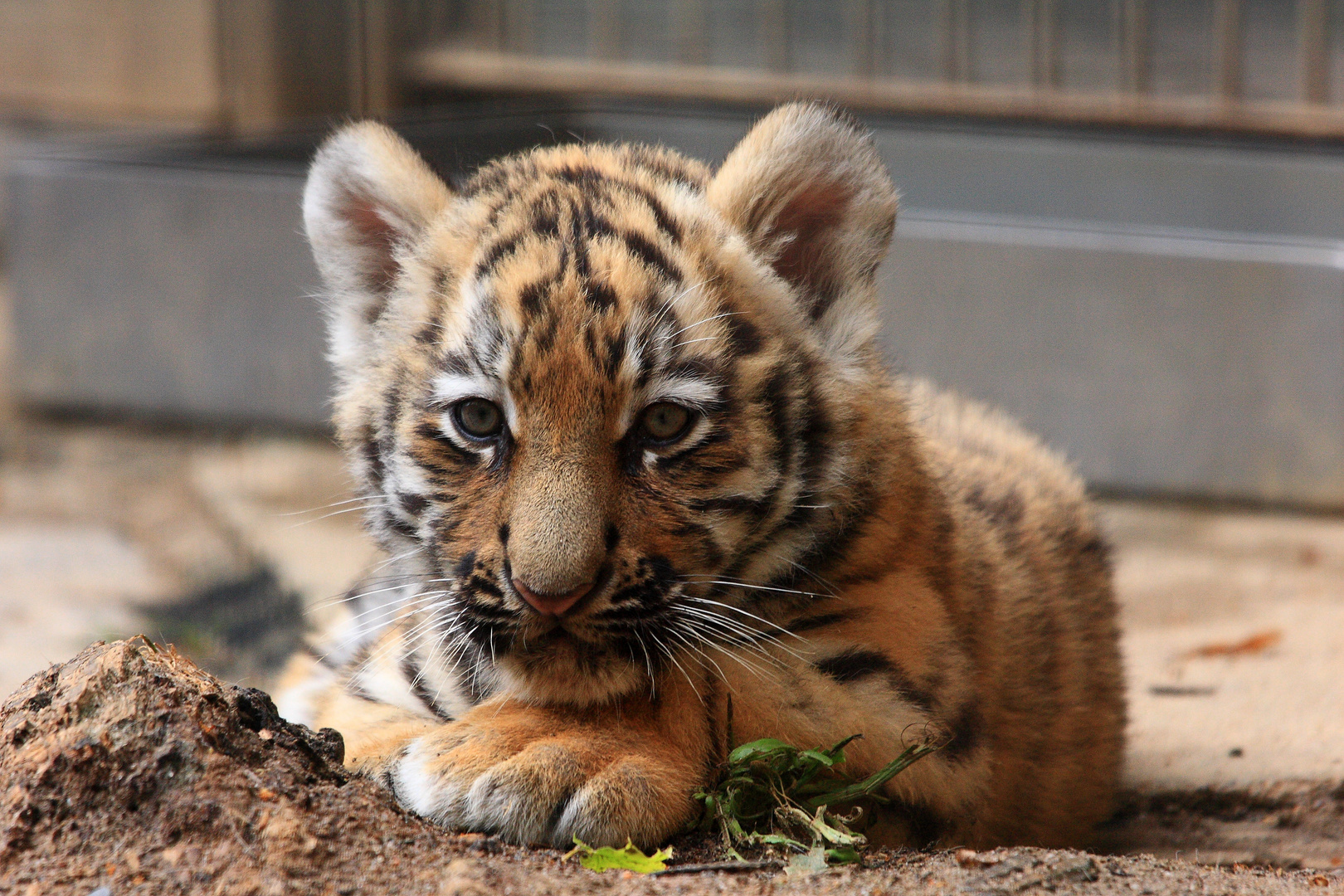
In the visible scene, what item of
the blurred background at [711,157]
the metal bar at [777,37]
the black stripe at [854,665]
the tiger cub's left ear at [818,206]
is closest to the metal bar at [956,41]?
the blurred background at [711,157]

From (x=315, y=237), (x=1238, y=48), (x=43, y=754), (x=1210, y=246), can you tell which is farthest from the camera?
(x=1238, y=48)

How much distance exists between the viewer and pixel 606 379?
8.47 feet

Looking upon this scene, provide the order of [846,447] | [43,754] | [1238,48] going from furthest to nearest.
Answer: [1238,48] → [846,447] → [43,754]

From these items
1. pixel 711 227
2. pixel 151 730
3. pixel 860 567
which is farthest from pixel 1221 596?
pixel 151 730

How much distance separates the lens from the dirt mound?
223cm

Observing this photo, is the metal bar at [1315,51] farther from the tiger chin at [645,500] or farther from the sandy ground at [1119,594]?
the tiger chin at [645,500]

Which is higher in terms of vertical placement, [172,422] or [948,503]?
[948,503]

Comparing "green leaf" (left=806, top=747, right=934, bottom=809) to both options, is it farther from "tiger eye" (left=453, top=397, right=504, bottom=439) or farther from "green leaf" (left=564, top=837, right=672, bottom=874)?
"tiger eye" (left=453, top=397, right=504, bottom=439)

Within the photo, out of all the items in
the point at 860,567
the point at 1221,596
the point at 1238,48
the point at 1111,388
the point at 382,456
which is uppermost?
the point at 1238,48

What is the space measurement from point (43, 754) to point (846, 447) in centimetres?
165

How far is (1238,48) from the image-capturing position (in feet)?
21.5

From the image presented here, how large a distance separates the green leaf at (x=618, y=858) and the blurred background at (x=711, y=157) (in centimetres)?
275

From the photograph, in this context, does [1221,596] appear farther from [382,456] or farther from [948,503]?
[382,456]

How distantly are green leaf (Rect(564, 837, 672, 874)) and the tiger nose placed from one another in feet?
1.36
